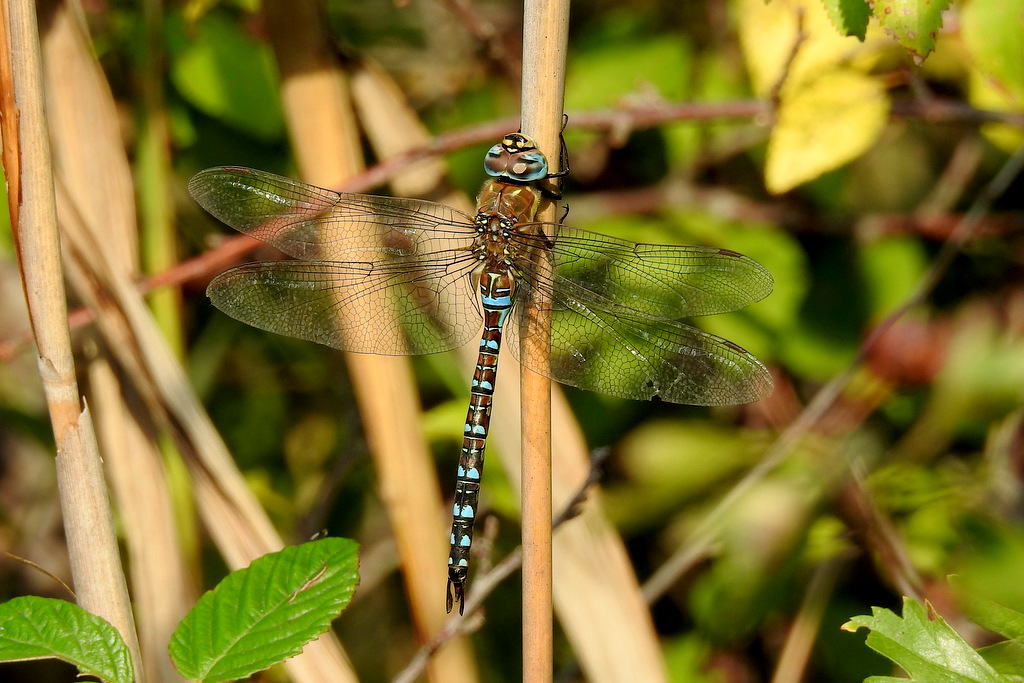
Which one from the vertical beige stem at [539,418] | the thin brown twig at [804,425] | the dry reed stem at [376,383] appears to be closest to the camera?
the vertical beige stem at [539,418]

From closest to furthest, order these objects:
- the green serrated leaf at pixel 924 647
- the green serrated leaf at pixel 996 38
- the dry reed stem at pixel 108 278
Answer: the green serrated leaf at pixel 924 647 → the green serrated leaf at pixel 996 38 → the dry reed stem at pixel 108 278

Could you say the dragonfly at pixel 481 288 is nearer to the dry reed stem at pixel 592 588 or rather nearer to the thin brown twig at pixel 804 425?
the dry reed stem at pixel 592 588

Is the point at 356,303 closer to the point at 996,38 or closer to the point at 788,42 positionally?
the point at 788,42

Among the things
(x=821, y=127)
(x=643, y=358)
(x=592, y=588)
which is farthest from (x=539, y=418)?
(x=821, y=127)

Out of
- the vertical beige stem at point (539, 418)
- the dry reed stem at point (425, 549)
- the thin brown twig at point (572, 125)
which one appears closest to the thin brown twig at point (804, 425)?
the thin brown twig at point (572, 125)

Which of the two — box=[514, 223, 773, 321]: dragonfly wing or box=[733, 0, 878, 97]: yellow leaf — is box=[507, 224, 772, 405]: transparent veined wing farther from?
box=[733, 0, 878, 97]: yellow leaf
